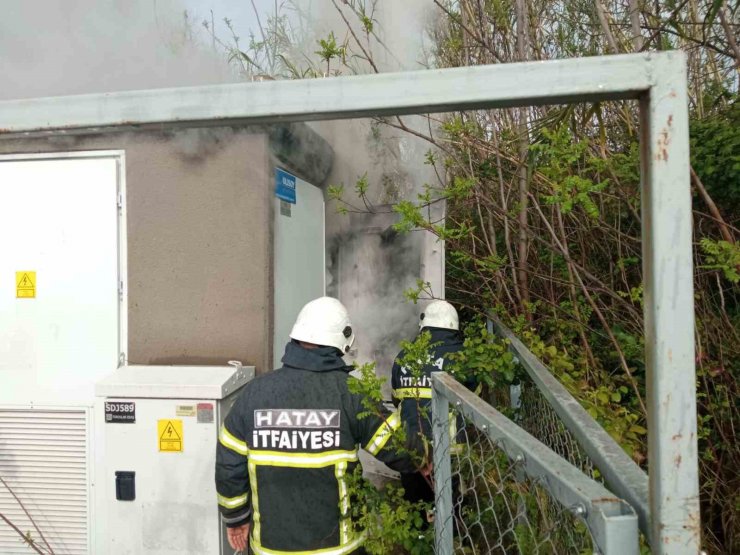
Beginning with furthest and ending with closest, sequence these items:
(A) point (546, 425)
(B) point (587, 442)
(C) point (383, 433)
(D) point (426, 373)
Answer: (D) point (426, 373)
(A) point (546, 425)
(C) point (383, 433)
(B) point (587, 442)

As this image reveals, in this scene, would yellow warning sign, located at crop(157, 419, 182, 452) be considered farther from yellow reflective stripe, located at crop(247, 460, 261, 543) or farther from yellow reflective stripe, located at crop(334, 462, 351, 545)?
yellow reflective stripe, located at crop(334, 462, 351, 545)

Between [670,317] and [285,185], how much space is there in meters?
2.59

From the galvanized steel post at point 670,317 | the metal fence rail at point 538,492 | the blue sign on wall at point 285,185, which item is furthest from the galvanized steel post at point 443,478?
the blue sign on wall at point 285,185

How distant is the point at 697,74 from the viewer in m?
4.52

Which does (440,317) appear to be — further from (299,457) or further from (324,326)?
(299,457)

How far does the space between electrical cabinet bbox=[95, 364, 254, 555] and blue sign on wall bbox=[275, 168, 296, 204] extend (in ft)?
3.93

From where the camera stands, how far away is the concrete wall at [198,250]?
280 centimetres

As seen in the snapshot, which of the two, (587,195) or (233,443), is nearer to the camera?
(233,443)

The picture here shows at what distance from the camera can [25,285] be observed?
9.15 feet

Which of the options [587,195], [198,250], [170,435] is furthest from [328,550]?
[587,195]

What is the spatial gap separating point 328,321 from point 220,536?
1106 mm

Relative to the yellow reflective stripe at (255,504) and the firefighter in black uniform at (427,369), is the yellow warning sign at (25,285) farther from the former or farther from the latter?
the firefighter in black uniform at (427,369)

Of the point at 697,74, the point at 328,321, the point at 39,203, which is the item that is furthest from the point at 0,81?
the point at 697,74

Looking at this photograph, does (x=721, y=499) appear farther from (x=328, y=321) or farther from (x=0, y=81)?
(x=0, y=81)
